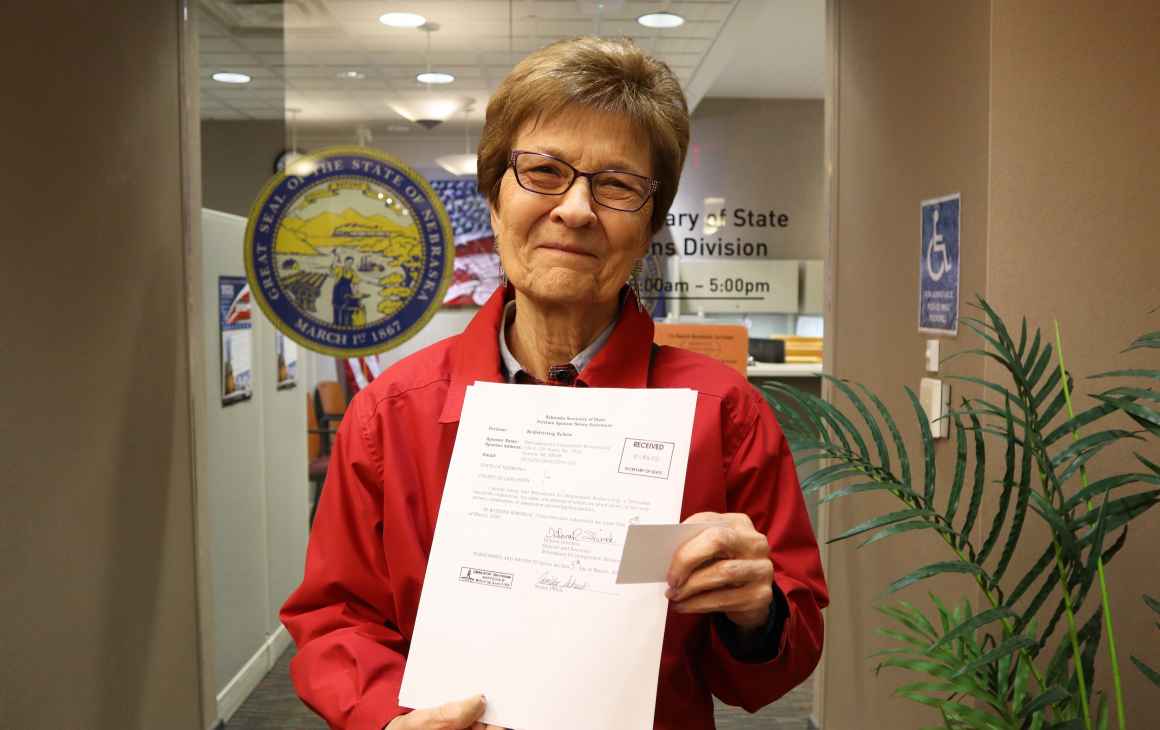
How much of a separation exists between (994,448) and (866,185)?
1125mm

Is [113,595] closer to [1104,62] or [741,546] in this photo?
[741,546]

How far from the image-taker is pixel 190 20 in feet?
10.2

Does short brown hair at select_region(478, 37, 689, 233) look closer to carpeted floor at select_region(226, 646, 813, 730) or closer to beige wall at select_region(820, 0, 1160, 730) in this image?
beige wall at select_region(820, 0, 1160, 730)

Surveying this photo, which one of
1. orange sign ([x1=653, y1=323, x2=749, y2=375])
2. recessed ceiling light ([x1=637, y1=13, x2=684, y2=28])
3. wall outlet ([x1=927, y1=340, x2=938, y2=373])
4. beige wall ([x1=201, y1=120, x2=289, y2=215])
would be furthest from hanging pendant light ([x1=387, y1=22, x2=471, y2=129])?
wall outlet ([x1=927, y1=340, x2=938, y2=373])

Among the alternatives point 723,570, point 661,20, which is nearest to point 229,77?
point 661,20

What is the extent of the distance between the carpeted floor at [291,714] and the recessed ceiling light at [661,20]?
7.89ft

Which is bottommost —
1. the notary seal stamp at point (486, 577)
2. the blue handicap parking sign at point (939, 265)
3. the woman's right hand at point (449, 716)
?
the woman's right hand at point (449, 716)

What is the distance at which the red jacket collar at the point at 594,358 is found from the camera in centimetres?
112

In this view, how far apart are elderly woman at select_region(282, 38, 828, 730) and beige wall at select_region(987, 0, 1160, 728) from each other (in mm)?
1147

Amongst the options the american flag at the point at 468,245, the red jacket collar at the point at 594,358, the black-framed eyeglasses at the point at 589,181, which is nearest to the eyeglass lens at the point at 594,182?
the black-framed eyeglasses at the point at 589,181

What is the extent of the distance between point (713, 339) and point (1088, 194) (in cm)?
130

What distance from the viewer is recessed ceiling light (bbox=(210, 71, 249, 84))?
10.2 ft

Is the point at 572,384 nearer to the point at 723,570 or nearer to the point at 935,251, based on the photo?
the point at 723,570
